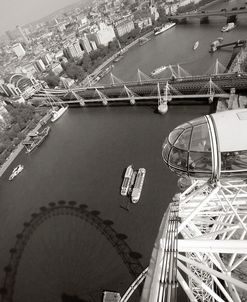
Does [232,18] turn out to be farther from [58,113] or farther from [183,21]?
[58,113]

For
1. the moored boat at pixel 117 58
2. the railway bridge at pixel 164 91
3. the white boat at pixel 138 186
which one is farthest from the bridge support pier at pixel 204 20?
the white boat at pixel 138 186

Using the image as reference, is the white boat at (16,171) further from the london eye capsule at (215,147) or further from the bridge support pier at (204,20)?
the bridge support pier at (204,20)

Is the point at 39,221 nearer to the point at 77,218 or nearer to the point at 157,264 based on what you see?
the point at 77,218

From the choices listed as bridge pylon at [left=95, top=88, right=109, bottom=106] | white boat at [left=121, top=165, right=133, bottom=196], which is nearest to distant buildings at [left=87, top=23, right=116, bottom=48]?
bridge pylon at [left=95, top=88, right=109, bottom=106]

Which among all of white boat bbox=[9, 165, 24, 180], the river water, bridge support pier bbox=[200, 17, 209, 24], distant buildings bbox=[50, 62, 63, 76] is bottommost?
bridge support pier bbox=[200, 17, 209, 24]

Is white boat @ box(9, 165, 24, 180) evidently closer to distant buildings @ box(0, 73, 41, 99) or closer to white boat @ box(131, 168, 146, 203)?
white boat @ box(131, 168, 146, 203)

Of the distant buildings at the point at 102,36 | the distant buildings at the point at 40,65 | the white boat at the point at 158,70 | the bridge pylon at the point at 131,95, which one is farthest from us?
the distant buildings at the point at 40,65

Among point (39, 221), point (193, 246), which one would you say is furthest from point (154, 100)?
point (193, 246)
